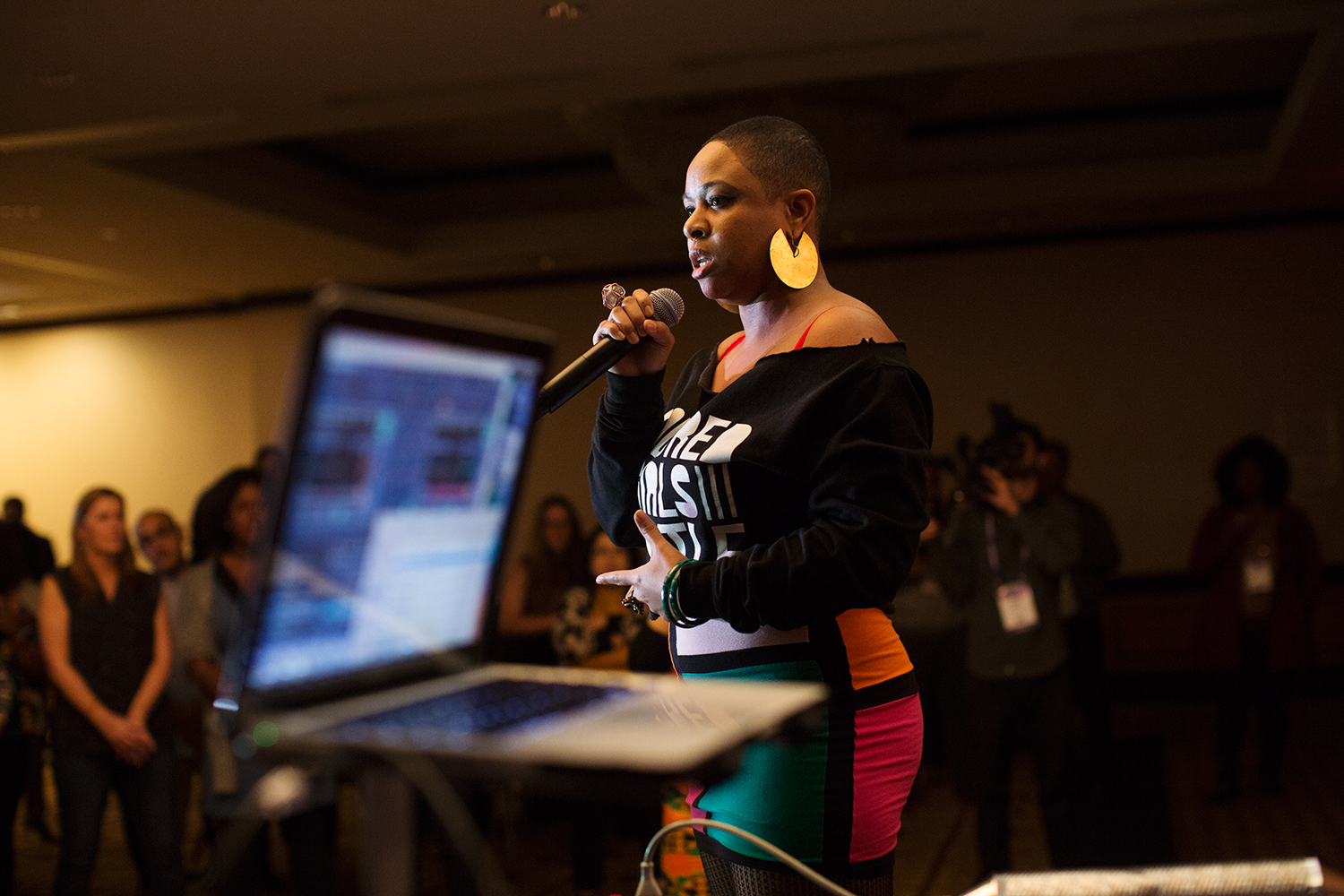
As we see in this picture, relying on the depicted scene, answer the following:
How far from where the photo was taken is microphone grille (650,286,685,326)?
1540 millimetres

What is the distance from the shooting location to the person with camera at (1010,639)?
3.56 m

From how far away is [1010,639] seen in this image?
11.8ft

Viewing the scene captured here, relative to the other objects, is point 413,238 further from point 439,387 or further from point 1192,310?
point 439,387

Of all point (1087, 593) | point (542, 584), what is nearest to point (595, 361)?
point (1087, 593)

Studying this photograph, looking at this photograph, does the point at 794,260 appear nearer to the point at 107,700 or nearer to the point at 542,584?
the point at 107,700

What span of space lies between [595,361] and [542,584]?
151 inches

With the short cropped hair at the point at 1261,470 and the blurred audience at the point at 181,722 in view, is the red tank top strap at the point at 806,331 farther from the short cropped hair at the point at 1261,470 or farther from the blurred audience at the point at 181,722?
the short cropped hair at the point at 1261,470


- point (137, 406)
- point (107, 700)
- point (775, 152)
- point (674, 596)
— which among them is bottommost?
point (107, 700)

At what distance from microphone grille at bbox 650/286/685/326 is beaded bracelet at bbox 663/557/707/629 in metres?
0.42

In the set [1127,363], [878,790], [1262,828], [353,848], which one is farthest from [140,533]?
[1127,363]

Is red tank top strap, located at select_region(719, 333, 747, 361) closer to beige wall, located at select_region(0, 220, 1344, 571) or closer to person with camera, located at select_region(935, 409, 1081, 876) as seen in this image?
person with camera, located at select_region(935, 409, 1081, 876)

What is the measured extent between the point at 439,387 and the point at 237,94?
4.25m

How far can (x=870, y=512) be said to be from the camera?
116 cm

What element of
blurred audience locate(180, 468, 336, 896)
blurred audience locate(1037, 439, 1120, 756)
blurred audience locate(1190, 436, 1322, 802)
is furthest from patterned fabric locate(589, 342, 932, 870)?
blurred audience locate(1190, 436, 1322, 802)
